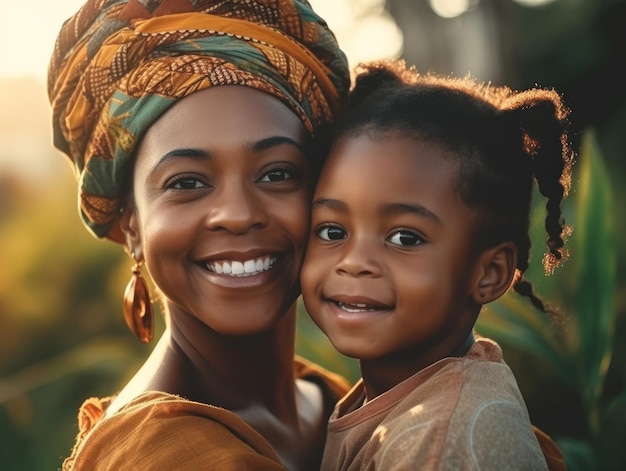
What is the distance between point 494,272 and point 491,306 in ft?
4.81

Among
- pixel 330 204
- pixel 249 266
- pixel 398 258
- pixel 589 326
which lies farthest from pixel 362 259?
pixel 589 326

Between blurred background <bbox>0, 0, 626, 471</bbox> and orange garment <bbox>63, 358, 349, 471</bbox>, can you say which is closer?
orange garment <bbox>63, 358, 349, 471</bbox>

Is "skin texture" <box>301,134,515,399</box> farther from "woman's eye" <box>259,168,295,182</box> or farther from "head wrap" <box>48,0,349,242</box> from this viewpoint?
"head wrap" <box>48,0,349,242</box>

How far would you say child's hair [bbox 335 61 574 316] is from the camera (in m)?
2.19

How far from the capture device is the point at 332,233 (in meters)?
2.26

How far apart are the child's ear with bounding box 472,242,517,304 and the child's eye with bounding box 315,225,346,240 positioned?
0.37m

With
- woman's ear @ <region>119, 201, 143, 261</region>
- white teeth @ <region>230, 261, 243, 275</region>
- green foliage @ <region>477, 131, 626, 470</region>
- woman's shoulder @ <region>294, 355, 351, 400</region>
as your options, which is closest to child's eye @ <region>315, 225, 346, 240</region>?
white teeth @ <region>230, 261, 243, 275</region>

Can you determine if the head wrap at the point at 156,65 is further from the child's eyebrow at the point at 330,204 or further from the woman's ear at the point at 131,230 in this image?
the child's eyebrow at the point at 330,204

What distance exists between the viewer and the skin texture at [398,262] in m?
2.11

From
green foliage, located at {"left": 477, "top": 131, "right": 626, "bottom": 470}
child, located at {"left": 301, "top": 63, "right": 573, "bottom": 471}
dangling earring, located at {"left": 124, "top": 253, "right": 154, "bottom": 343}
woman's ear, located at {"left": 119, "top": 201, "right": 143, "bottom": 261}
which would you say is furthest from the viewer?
green foliage, located at {"left": 477, "top": 131, "right": 626, "bottom": 470}

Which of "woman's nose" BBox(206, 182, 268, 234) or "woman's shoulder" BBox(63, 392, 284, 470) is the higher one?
"woman's nose" BBox(206, 182, 268, 234)

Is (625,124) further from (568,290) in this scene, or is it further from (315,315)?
(315,315)

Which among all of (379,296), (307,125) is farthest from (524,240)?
(307,125)

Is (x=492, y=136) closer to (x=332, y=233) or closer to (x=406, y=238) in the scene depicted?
(x=406, y=238)
